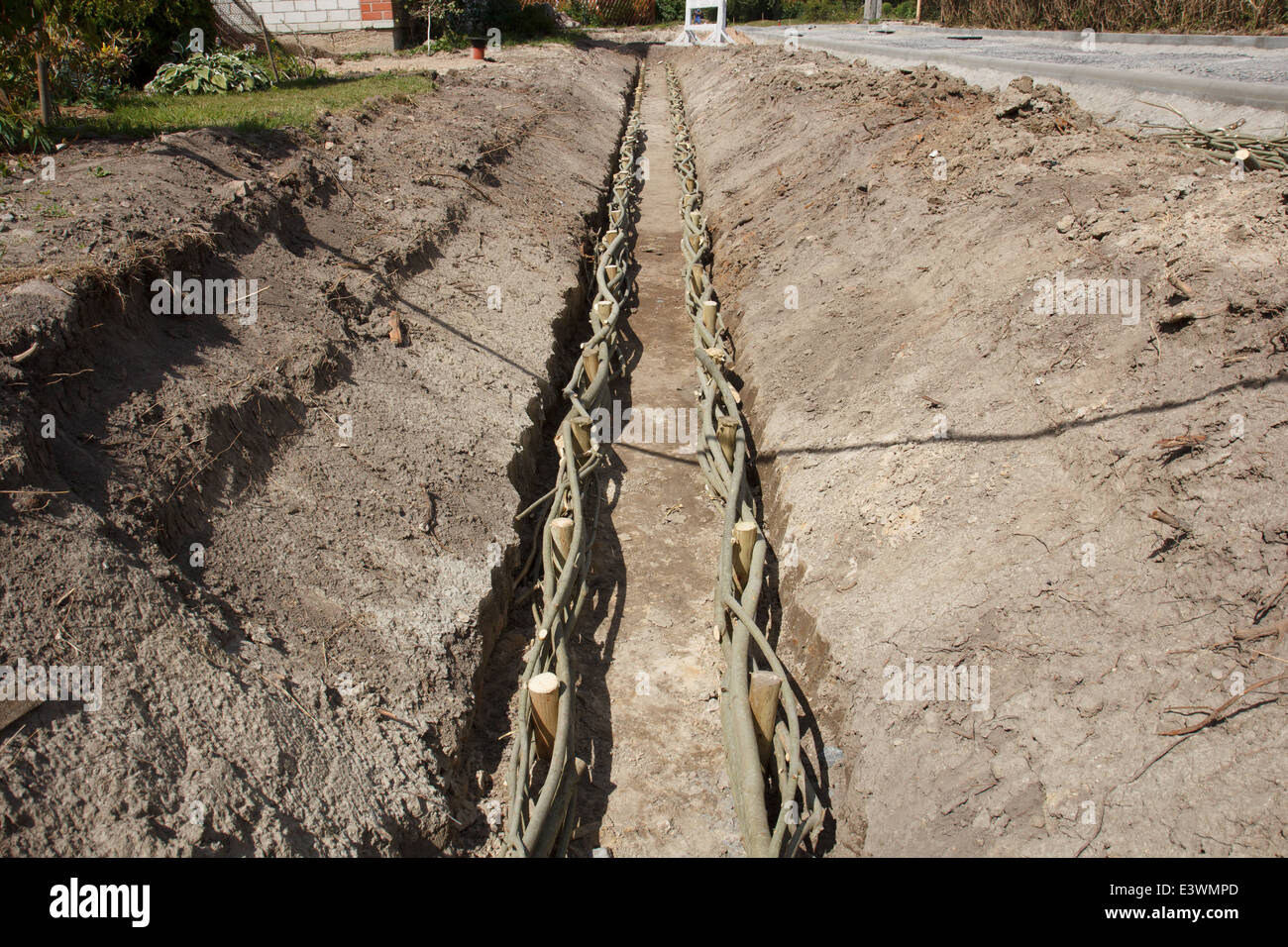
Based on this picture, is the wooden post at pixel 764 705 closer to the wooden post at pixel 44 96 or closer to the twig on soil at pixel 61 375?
the twig on soil at pixel 61 375

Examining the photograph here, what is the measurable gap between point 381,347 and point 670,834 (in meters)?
3.04

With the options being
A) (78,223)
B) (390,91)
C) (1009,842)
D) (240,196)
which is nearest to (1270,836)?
(1009,842)

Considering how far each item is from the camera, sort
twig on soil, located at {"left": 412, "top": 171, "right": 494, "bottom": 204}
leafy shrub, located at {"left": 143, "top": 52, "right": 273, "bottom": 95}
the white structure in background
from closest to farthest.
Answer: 1. twig on soil, located at {"left": 412, "top": 171, "right": 494, "bottom": 204}
2. leafy shrub, located at {"left": 143, "top": 52, "right": 273, "bottom": 95}
3. the white structure in background

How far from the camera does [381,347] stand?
15.0 feet

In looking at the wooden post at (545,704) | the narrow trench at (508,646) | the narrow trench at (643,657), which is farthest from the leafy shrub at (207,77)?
the wooden post at (545,704)

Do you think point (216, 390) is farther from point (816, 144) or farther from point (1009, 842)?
point (816, 144)

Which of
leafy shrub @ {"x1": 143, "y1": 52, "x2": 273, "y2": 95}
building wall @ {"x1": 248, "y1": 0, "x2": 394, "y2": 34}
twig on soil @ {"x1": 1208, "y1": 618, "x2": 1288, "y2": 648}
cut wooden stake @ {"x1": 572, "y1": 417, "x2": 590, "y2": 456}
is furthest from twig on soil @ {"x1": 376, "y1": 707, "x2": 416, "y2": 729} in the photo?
building wall @ {"x1": 248, "y1": 0, "x2": 394, "y2": 34}

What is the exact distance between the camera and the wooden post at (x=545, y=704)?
2.94 metres

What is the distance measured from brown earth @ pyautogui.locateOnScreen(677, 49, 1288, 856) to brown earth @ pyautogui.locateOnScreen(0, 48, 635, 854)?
158 centimetres

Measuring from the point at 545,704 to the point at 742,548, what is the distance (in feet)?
4.24

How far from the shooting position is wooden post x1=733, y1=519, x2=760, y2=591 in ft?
12.4

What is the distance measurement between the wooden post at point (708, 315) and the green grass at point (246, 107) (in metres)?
3.57

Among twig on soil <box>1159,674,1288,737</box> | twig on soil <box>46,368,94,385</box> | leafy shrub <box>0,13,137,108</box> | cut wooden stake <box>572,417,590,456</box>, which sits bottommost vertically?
twig on soil <box>1159,674,1288,737</box>

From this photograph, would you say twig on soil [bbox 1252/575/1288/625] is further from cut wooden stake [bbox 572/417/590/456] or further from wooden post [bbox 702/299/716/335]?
wooden post [bbox 702/299/716/335]
